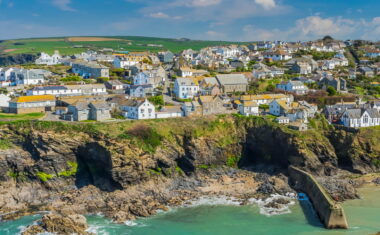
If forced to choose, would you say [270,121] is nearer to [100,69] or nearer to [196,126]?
[196,126]

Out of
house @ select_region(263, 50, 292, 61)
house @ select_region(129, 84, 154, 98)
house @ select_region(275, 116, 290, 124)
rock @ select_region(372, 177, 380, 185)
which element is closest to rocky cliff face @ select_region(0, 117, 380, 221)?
house @ select_region(275, 116, 290, 124)

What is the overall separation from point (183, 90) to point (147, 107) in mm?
12431

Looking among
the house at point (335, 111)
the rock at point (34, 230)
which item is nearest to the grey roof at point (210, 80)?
the house at point (335, 111)

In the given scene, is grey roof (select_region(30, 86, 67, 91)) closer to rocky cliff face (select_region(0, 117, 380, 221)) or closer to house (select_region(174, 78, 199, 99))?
rocky cliff face (select_region(0, 117, 380, 221))

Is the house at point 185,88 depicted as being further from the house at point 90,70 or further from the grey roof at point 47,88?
the house at point 90,70

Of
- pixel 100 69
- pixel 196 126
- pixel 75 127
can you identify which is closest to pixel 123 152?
pixel 75 127

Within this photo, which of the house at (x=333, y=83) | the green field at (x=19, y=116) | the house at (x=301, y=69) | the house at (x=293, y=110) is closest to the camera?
the green field at (x=19, y=116)

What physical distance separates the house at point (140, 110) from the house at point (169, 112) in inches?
35.1

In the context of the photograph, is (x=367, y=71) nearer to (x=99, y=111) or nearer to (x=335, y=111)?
(x=335, y=111)

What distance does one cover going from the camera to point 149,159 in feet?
136

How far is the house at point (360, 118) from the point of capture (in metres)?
47.1

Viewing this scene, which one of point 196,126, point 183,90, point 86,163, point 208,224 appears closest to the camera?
point 208,224

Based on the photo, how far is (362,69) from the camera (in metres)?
78.3

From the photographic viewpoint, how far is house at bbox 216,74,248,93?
6206 centimetres
